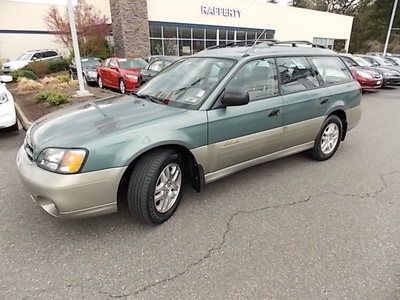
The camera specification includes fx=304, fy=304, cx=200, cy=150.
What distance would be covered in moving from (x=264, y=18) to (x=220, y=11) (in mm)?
5090

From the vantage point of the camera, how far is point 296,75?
4020mm

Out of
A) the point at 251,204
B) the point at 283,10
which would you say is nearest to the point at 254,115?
the point at 251,204

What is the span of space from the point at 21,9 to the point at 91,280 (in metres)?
29.7

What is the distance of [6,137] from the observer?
19.0 ft

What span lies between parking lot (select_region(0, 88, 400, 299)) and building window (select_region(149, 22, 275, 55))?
19431 millimetres

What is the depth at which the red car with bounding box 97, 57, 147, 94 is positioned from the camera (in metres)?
10.9

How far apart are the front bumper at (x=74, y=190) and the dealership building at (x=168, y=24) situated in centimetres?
1835

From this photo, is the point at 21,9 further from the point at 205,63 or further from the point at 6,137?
the point at 205,63

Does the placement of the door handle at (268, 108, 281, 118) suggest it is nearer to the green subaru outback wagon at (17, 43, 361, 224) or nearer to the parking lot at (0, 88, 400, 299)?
the green subaru outback wagon at (17, 43, 361, 224)

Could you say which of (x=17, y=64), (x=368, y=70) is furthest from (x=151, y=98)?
(x=17, y=64)

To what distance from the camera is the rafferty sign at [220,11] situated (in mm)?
23141

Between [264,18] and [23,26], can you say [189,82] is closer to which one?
[264,18]

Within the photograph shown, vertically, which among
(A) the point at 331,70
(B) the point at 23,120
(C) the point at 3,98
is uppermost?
(A) the point at 331,70

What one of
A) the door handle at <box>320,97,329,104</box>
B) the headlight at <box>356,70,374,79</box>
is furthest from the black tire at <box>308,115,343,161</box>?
the headlight at <box>356,70,374,79</box>
